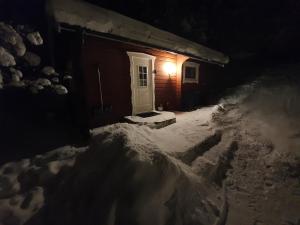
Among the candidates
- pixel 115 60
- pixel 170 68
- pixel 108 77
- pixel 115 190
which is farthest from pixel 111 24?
pixel 115 190

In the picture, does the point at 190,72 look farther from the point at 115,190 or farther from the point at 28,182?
the point at 28,182

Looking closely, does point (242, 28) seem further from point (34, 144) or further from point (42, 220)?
point (42, 220)

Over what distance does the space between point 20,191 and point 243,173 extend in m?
4.81

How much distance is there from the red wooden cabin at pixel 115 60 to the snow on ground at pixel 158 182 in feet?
4.64

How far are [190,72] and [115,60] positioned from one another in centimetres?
552

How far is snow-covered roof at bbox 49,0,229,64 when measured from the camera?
160 inches

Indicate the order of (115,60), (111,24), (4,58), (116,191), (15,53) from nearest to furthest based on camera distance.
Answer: (116,191), (4,58), (15,53), (111,24), (115,60)

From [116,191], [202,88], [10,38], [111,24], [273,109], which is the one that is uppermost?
[111,24]

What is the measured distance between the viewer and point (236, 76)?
1414cm

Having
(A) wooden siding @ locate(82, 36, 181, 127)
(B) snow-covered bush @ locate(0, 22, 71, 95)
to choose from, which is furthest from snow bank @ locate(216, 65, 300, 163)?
(B) snow-covered bush @ locate(0, 22, 71, 95)

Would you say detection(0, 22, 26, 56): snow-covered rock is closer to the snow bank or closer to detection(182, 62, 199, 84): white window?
the snow bank

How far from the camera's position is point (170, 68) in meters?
8.42

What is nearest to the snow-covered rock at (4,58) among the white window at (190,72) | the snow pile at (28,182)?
the snow pile at (28,182)

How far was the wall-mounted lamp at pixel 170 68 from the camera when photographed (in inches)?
324
